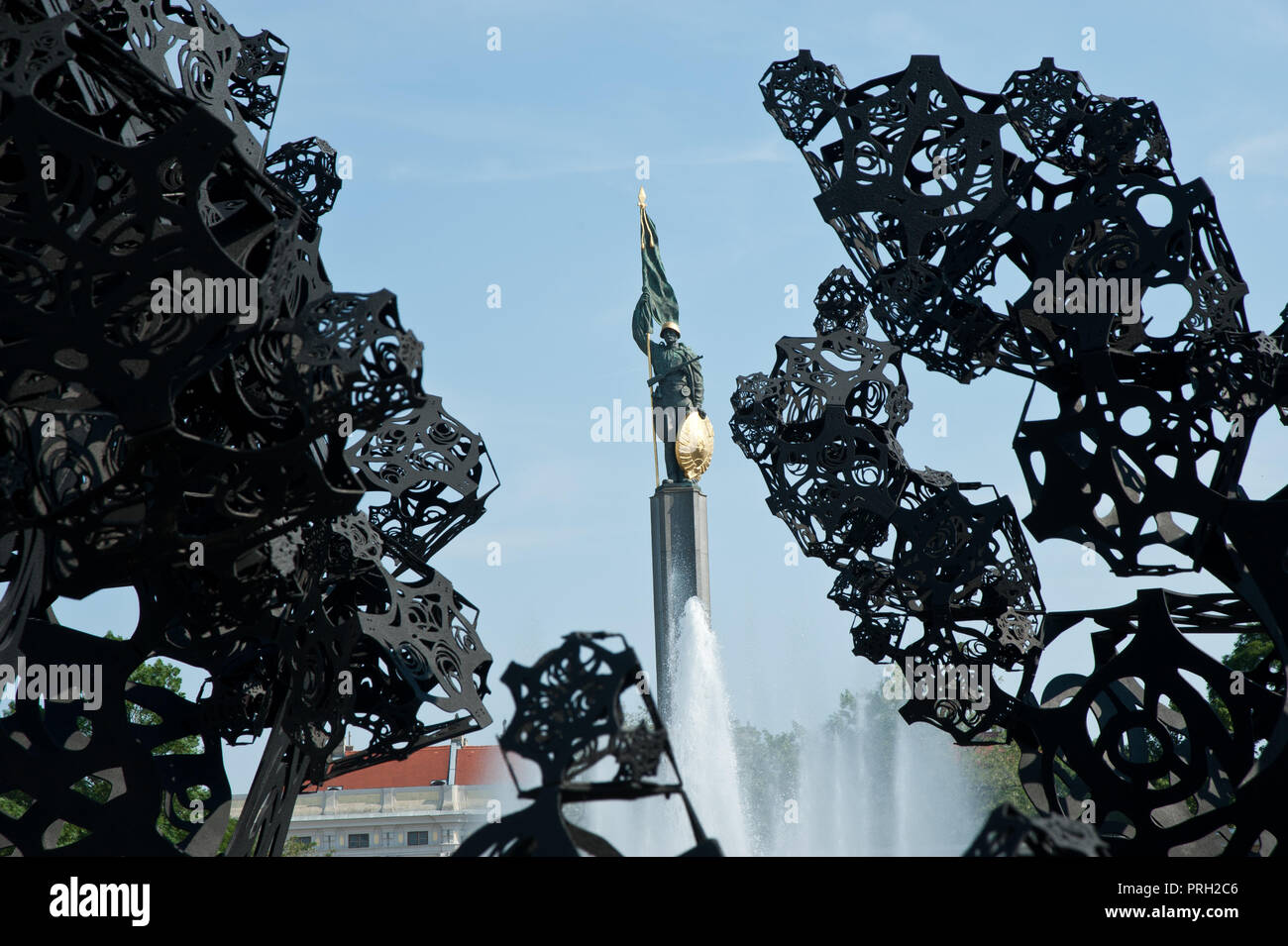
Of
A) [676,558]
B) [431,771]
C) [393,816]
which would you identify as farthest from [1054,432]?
[431,771]

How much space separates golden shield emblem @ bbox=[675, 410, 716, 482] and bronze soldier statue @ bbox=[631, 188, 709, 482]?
0.03m

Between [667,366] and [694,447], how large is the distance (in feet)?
5.68

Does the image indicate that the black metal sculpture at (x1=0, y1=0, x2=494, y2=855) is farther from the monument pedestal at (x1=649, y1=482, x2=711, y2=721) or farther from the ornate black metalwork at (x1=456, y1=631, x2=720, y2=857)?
the monument pedestal at (x1=649, y1=482, x2=711, y2=721)

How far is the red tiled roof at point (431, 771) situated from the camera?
4118 cm

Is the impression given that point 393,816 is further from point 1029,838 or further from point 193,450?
point 1029,838

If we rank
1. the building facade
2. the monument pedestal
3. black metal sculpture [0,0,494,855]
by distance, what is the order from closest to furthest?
1. black metal sculpture [0,0,494,855]
2. the monument pedestal
3. the building facade

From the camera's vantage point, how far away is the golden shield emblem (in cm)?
2820

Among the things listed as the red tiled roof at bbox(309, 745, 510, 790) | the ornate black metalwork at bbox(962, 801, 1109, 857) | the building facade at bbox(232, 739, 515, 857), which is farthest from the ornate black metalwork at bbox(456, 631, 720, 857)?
the red tiled roof at bbox(309, 745, 510, 790)

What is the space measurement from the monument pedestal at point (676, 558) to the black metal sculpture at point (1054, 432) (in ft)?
43.3

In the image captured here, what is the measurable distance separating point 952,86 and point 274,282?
23.3 ft

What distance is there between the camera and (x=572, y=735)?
729 cm

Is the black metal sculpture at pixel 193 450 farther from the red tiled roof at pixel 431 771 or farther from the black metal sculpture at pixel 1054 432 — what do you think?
the red tiled roof at pixel 431 771

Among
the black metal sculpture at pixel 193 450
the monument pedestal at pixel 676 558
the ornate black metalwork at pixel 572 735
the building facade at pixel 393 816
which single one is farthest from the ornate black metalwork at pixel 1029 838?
the building facade at pixel 393 816
